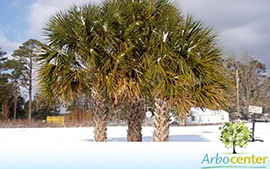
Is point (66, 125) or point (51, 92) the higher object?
point (51, 92)

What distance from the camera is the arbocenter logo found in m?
6.36

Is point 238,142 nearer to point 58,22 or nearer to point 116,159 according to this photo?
point 116,159

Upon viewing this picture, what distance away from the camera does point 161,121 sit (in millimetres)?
9414

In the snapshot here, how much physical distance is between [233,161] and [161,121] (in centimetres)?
310

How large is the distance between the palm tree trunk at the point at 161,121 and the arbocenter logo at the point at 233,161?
2.47 m

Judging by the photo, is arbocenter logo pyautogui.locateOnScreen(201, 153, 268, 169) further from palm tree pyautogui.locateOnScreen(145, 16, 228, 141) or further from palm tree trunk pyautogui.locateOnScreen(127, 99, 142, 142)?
palm tree trunk pyautogui.locateOnScreen(127, 99, 142, 142)

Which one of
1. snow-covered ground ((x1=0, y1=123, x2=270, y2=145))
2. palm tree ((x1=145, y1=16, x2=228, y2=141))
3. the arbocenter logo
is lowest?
snow-covered ground ((x1=0, y1=123, x2=270, y2=145))

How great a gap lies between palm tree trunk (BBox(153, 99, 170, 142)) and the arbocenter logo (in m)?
2.47

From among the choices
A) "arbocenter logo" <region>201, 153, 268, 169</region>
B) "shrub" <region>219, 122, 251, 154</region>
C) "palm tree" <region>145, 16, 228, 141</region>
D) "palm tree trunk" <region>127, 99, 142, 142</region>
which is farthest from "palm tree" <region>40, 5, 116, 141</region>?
"arbocenter logo" <region>201, 153, 268, 169</region>

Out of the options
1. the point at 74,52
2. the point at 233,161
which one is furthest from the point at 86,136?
the point at 233,161

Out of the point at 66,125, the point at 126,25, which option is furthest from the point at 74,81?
the point at 66,125

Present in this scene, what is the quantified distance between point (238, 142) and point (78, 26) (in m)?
5.45

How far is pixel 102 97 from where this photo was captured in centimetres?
971

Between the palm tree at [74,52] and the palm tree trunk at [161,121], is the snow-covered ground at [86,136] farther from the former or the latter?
the palm tree trunk at [161,121]
